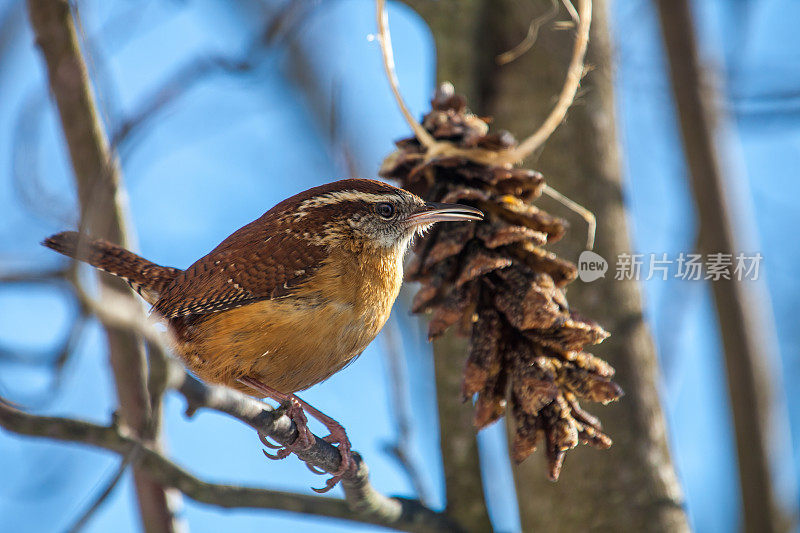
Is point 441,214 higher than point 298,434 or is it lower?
higher

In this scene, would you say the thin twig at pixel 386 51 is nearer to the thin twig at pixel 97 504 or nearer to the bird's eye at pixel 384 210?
the bird's eye at pixel 384 210

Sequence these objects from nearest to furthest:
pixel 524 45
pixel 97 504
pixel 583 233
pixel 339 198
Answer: pixel 97 504
pixel 339 198
pixel 583 233
pixel 524 45

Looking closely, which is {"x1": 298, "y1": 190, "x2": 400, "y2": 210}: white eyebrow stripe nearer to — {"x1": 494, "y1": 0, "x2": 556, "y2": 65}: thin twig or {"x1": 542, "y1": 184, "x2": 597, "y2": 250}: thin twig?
{"x1": 542, "y1": 184, "x2": 597, "y2": 250}: thin twig

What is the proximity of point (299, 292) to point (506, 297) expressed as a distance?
2.05 ft

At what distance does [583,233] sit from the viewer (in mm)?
3094

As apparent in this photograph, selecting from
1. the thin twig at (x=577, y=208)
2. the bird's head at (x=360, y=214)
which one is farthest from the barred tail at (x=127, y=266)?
the thin twig at (x=577, y=208)

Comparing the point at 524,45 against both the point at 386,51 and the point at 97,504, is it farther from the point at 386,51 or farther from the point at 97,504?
the point at 97,504

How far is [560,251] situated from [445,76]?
876 mm

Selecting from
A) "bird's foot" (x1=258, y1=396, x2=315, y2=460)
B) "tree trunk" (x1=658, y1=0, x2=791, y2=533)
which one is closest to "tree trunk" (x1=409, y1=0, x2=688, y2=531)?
"tree trunk" (x1=658, y1=0, x2=791, y2=533)

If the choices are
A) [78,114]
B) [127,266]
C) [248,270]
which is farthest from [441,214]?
Answer: [78,114]

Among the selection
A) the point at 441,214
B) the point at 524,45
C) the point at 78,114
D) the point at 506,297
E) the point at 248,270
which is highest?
the point at 524,45

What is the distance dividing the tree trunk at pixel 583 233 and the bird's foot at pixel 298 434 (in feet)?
3.28

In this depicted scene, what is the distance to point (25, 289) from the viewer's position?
6.18 feet

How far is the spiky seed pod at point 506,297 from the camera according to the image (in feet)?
6.62
